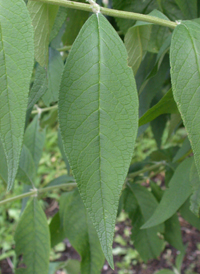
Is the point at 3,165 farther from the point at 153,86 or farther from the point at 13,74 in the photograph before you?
the point at 153,86

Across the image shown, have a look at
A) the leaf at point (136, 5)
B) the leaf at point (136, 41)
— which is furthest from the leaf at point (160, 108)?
the leaf at point (136, 5)

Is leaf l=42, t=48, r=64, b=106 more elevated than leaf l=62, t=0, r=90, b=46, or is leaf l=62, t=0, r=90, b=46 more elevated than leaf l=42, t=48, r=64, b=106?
leaf l=62, t=0, r=90, b=46

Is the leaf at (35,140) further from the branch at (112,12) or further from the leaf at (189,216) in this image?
the branch at (112,12)

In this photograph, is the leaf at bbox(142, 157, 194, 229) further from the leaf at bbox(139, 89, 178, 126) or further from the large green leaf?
the large green leaf

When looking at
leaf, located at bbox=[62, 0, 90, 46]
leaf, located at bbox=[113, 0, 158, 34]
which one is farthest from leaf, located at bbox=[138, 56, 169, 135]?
leaf, located at bbox=[62, 0, 90, 46]

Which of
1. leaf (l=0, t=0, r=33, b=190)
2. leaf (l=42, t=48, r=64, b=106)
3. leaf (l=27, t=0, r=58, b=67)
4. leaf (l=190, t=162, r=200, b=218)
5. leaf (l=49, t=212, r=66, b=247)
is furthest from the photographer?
leaf (l=49, t=212, r=66, b=247)

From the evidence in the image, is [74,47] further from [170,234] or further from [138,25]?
[170,234]
